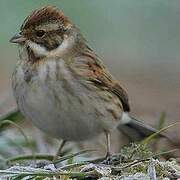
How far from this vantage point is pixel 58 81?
709cm

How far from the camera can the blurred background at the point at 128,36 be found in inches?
474

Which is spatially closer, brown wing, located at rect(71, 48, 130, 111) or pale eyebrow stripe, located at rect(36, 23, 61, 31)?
pale eyebrow stripe, located at rect(36, 23, 61, 31)

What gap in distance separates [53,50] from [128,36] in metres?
6.16

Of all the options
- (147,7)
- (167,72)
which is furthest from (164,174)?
(147,7)

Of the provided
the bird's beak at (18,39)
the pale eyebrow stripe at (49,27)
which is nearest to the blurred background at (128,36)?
the pale eyebrow stripe at (49,27)

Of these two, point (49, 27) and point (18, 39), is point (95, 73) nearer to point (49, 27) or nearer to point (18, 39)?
point (49, 27)

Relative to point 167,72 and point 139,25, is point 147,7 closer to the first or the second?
point 139,25

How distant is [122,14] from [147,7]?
43 cm

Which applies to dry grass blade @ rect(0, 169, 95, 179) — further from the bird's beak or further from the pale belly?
the bird's beak

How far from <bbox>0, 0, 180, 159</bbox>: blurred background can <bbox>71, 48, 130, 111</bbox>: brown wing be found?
3.49m

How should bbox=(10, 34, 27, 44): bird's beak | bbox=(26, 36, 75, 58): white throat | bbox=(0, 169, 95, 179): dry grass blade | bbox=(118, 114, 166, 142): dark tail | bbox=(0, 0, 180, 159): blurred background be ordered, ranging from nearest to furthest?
bbox=(0, 169, 95, 179): dry grass blade
bbox=(10, 34, 27, 44): bird's beak
bbox=(26, 36, 75, 58): white throat
bbox=(118, 114, 166, 142): dark tail
bbox=(0, 0, 180, 159): blurred background

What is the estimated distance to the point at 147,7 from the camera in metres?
14.0

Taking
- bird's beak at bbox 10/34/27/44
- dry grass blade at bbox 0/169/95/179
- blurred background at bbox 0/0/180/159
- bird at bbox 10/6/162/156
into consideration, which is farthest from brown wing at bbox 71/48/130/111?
blurred background at bbox 0/0/180/159

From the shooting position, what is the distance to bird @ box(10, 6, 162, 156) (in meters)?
7.10
